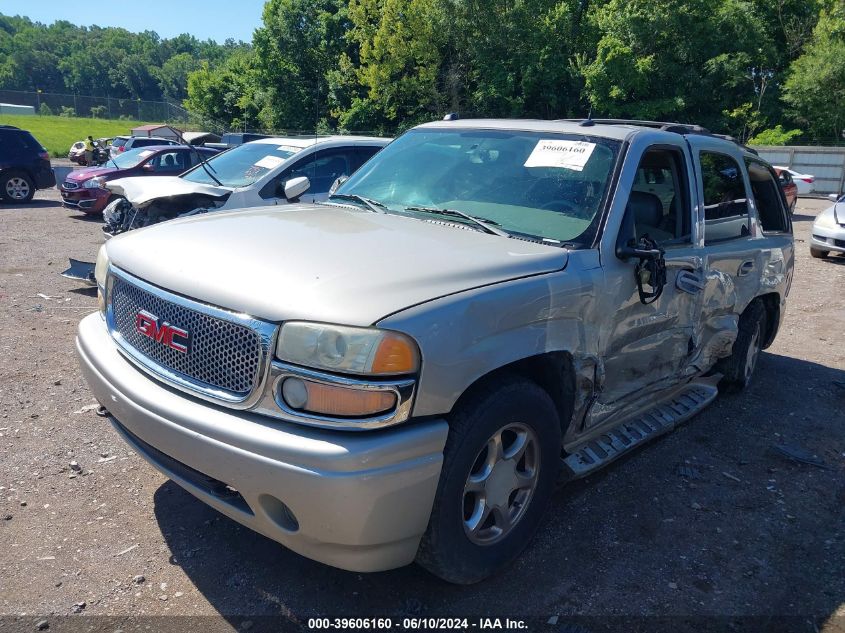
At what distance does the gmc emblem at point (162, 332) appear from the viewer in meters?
2.68

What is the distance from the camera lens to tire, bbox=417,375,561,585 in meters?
2.56

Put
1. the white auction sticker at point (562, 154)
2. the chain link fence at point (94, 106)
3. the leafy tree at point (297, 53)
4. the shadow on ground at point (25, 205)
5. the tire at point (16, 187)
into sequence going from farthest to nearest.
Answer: the chain link fence at point (94, 106)
the leafy tree at point (297, 53)
the tire at point (16, 187)
the shadow on ground at point (25, 205)
the white auction sticker at point (562, 154)

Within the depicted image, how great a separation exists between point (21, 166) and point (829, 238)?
17526 mm

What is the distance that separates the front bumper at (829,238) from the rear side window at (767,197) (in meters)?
7.65

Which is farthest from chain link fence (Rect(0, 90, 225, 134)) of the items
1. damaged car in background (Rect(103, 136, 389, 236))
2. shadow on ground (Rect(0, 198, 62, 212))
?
damaged car in background (Rect(103, 136, 389, 236))

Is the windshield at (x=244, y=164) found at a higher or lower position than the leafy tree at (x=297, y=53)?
lower

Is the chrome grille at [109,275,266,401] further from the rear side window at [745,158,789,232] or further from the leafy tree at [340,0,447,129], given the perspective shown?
the leafy tree at [340,0,447,129]

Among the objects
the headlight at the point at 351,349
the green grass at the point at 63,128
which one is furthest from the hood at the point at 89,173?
the green grass at the point at 63,128

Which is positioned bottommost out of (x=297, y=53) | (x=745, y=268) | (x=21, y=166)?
(x=21, y=166)

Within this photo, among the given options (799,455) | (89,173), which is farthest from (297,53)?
(799,455)

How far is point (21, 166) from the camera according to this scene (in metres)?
16.6

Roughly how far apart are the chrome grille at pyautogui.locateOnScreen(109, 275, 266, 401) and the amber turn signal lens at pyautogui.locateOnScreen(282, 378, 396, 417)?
0.22m

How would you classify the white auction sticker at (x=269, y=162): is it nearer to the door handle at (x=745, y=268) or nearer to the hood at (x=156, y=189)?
the hood at (x=156, y=189)

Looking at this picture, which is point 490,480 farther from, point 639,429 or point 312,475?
point 639,429
